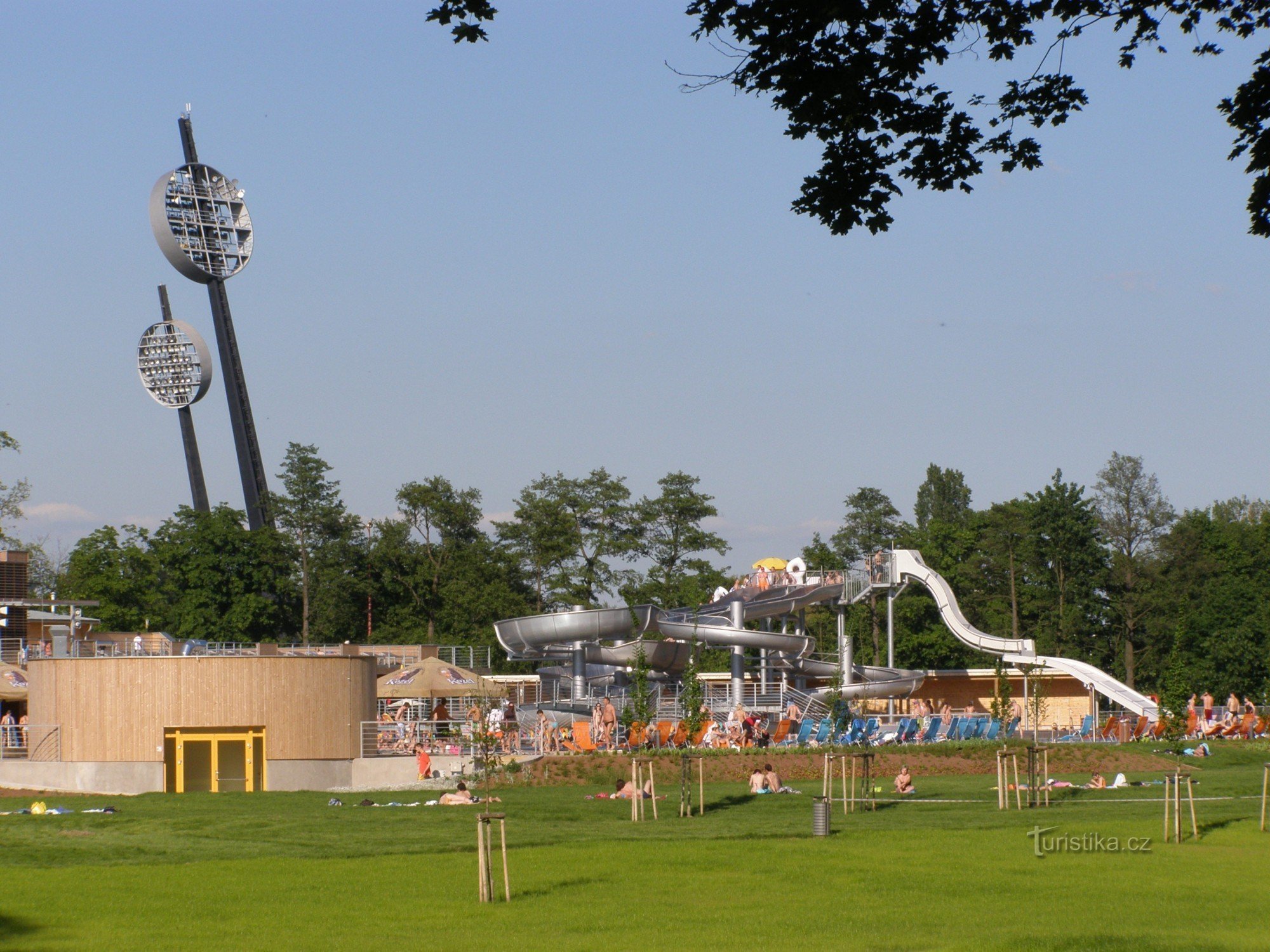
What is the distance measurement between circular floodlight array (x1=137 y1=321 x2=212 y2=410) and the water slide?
41.4m

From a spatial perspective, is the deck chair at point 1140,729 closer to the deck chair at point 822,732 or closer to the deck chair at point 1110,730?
the deck chair at point 1110,730

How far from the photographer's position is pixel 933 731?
1542 inches

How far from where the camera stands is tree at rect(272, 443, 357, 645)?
73.1 m

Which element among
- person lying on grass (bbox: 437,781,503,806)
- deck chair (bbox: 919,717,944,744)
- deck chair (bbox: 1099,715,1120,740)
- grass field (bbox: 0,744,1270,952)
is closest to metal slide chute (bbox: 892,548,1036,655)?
deck chair (bbox: 1099,715,1120,740)

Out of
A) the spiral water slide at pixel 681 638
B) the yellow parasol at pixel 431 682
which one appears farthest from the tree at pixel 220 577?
the yellow parasol at pixel 431 682

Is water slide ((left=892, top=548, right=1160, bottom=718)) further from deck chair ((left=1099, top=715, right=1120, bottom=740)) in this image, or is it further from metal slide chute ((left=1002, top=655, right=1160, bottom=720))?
deck chair ((left=1099, top=715, right=1120, bottom=740))

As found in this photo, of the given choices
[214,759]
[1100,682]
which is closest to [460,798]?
[214,759]

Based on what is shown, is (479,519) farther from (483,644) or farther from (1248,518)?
(1248,518)

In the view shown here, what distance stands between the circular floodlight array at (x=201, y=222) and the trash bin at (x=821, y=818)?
213 feet

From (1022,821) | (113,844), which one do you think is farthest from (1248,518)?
(113,844)

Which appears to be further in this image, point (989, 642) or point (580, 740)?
point (989, 642)

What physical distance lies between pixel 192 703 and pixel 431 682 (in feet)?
24.3

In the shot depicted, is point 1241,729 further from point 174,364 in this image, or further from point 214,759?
point 174,364

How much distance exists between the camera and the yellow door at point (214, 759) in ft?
113
